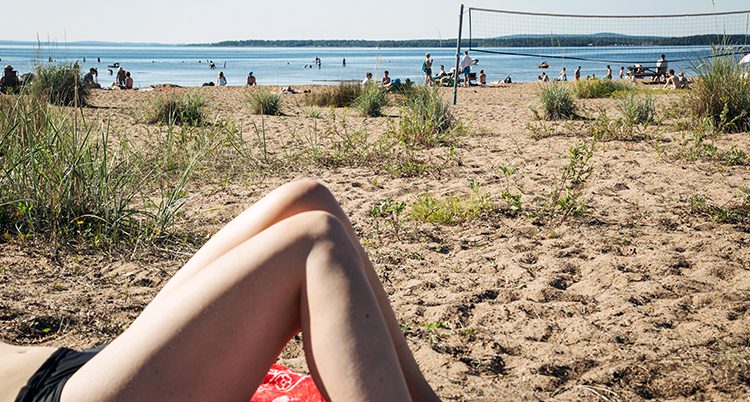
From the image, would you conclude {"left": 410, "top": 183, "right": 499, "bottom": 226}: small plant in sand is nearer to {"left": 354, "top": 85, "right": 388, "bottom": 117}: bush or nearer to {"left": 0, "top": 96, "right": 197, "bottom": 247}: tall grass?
{"left": 0, "top": 96, "right": 197, "bottom": 247}: tall grass

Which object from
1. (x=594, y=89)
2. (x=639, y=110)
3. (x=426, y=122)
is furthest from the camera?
(x=594, y=89)

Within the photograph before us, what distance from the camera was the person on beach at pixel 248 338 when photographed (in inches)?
54.1

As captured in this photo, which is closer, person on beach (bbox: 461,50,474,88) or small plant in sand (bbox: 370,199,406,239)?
small plant in sand (bbox: 370,199,406,239)

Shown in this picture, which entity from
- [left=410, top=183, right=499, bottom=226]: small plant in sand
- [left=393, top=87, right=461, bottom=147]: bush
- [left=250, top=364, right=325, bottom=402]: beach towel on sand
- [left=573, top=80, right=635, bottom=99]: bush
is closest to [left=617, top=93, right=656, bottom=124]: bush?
[left=393, top=87, right=461, bottom=147]: bush

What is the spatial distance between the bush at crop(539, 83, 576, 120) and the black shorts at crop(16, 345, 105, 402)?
872 cm

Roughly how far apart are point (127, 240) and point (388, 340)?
3035mm

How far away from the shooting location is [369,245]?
13.8 feet

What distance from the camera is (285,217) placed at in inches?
71.6

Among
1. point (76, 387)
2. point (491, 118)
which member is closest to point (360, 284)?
point (76, 387)

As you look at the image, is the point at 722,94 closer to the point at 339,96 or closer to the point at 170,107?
the point at 170,107

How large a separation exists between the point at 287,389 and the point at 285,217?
2.11ft

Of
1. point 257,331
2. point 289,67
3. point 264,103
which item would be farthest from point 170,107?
point 289,67

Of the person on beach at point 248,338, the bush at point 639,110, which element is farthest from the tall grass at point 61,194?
the bush at point 639,110

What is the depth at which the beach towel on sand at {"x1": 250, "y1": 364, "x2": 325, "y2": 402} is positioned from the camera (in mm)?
2133
